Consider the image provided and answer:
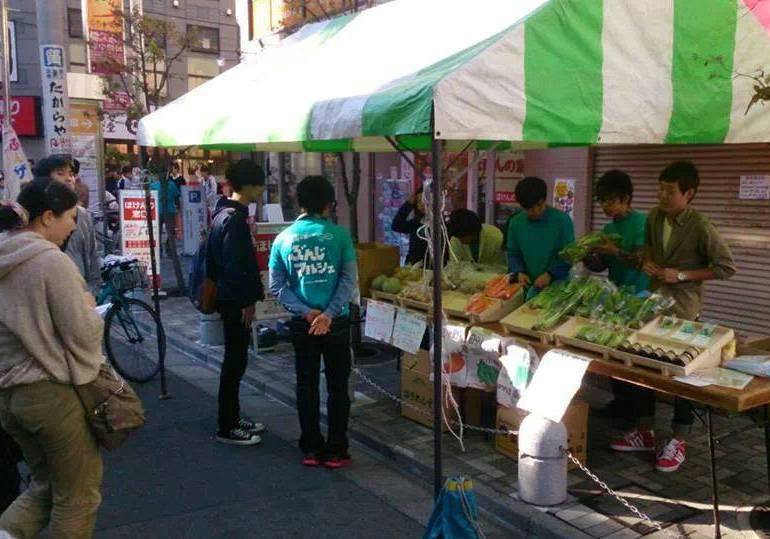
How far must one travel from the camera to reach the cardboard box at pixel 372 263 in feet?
19.5

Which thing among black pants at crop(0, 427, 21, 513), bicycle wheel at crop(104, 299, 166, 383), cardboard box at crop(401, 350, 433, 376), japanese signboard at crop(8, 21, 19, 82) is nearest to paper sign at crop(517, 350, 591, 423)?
cardboard box at crop(401, 350, 433, 376)

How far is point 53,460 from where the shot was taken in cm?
316

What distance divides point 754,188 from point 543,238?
8.89ft

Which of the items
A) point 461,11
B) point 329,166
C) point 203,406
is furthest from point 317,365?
point 329,166

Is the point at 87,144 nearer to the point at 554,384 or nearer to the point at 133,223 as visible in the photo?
the point at 133,223

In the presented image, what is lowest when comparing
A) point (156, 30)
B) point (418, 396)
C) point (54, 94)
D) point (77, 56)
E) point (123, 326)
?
point (418, 396)

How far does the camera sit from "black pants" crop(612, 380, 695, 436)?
4668mm

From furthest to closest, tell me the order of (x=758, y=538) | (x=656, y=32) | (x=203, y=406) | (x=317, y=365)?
(x=203, y=406)
(x=317, y=365)
(x=656, y=32)
(x=758, y=538)

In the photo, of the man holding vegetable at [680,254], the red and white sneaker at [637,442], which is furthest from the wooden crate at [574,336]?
the red and white sneaker at [637,442]

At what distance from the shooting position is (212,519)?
4.24 meters

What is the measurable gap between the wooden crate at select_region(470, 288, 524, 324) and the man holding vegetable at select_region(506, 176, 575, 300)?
12 cm

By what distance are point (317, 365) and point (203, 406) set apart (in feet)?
6.40

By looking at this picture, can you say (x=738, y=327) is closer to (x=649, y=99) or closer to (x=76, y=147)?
(x=649, y=99)

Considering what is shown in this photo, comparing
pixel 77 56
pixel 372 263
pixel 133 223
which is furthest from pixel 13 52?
pixel 372 263
